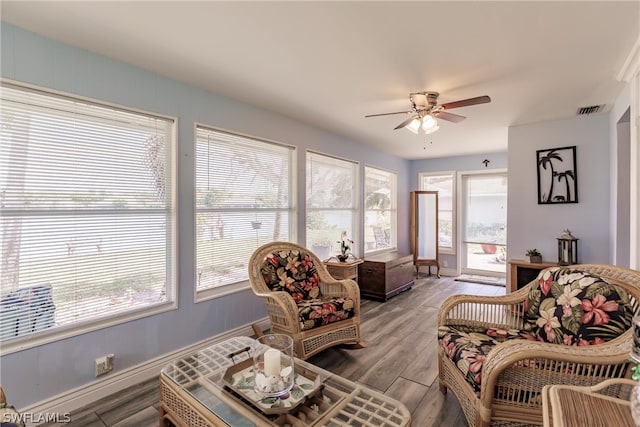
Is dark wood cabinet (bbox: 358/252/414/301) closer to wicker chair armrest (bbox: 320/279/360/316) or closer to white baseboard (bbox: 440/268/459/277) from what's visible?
wicker chair armrest (bbox: 320/279/360/316)

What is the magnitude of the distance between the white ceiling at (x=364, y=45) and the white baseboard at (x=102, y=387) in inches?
91.4

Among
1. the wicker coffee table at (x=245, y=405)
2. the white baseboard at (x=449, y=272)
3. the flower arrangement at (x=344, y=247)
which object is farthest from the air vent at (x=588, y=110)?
the wicker coffee table at (x=245, y=405)

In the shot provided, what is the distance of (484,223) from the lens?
597 centimetres

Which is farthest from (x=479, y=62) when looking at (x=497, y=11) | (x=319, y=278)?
(x=319, y=278)

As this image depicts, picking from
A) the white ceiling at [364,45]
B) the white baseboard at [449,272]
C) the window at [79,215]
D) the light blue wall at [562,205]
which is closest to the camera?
the white ceiling at [364,45]

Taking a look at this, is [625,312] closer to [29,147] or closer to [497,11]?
[497,11]

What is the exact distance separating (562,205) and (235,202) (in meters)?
3.87

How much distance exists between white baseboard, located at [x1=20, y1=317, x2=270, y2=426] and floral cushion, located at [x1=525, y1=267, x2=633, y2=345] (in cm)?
265

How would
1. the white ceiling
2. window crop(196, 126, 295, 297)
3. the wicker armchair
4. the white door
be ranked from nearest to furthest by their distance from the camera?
the wicker armchair
the white ceiling
window crop(196, 126, 295, 297)
the white door

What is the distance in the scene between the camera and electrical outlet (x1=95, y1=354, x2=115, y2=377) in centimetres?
211

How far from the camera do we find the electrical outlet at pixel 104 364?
2.11m

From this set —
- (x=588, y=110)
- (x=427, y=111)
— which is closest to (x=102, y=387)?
(x=427, y=111)

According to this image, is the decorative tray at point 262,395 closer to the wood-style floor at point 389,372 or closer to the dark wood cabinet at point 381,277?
the wood-style floor at point 389,372

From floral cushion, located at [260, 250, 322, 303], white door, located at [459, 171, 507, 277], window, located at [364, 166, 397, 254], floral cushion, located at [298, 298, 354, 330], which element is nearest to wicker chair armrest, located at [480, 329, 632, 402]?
floral cushion, located at [298, 298, 354, 330]
